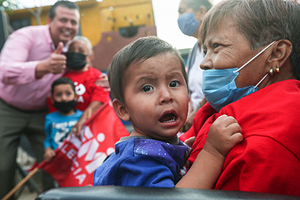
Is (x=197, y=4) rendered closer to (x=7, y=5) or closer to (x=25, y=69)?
(x=25, y=69)

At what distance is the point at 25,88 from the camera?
339 centimetres

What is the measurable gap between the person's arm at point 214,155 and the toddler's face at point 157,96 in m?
0.18

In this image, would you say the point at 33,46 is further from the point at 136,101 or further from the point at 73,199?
the point at 73,199

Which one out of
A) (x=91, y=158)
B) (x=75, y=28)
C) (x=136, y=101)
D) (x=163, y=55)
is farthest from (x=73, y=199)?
(x=75, y=28)

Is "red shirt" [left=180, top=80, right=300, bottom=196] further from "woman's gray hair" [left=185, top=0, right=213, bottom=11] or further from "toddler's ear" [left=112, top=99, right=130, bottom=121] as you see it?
"woman's gray hair" [left=185, top=0, right=213, bottom=11]

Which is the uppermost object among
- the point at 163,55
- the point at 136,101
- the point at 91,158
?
the point at 163,55

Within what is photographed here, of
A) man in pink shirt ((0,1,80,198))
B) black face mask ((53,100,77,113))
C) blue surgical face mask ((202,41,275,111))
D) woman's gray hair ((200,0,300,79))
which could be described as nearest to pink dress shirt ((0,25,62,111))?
man in pink shirt ((0,1,80,198))

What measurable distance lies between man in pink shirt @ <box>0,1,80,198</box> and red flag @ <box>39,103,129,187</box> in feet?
1.63

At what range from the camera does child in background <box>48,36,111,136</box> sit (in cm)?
348

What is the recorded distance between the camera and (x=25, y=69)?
3.11 metres

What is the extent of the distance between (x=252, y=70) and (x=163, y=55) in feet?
1.24

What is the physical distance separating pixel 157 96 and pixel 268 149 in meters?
0.47

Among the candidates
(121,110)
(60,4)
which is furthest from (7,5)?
(121,110)

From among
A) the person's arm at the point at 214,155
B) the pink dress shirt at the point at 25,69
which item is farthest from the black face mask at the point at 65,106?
the person's arm at the point at 214,155
